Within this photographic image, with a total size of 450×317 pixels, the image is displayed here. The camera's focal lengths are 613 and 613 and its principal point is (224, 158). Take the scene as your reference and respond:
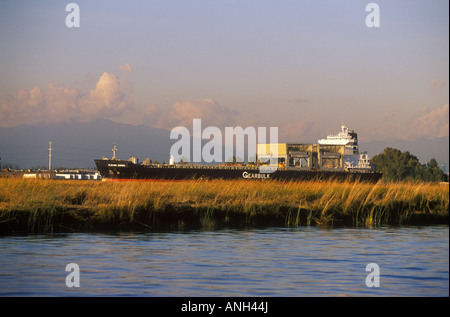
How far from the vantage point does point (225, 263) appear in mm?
12609

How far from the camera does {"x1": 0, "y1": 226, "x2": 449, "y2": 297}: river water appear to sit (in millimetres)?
10148

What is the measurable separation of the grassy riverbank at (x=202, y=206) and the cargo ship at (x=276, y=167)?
2523 centimetres

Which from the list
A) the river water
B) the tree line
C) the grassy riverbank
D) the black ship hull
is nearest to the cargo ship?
the black ship hull

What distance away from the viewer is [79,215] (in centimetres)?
1864

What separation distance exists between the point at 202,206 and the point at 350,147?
2540 inches

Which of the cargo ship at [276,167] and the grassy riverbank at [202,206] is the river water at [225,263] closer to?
the grassy riverbank at [202,206]

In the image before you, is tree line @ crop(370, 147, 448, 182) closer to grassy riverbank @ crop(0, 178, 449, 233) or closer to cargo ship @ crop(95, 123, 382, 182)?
cargo ship @ crop(95, 123, 382, 182)

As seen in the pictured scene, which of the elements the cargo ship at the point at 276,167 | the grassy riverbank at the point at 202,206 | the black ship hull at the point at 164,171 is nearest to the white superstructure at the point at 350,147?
the cargo ship at the point at 276,167

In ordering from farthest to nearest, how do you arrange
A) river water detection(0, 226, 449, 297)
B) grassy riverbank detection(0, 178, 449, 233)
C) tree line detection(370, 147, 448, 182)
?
tree line detection(370, 147, 448, 182) < grassy riverbank detection(0, 178, 449, 233) < river water detection(0, 226, 449, 297)

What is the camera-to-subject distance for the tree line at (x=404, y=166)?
9331 cm

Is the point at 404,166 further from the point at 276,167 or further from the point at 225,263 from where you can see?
the point at 225,263

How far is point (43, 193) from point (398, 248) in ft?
37.1

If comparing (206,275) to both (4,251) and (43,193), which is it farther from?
(43,193)

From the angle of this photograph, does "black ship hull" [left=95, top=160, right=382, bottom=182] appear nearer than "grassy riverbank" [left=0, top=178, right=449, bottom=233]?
No
